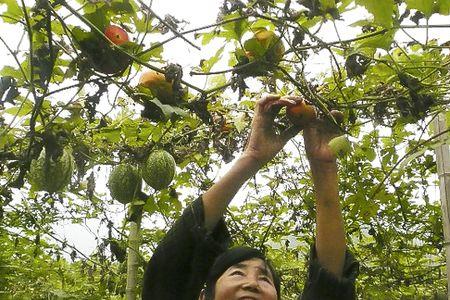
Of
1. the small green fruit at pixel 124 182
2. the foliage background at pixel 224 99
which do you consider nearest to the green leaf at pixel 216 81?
the foliage background at pixel 224 99

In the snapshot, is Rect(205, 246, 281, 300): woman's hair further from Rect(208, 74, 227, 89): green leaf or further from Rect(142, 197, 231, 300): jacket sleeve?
Rect(208, 74, 227, 89): green leaf

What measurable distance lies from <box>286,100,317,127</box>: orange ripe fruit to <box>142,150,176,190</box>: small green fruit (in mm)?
838

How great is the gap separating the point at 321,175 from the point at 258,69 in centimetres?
56

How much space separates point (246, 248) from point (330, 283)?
0.36 meters

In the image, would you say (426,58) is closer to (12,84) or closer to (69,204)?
(12,84)

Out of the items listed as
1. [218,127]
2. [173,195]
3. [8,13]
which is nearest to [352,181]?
[173,195]

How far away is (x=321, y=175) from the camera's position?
91.6 inches

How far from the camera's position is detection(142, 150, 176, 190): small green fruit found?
283 centimetres

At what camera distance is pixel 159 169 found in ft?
9.27

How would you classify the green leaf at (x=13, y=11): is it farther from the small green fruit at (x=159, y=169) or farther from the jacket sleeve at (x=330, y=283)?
the jacket sleeve at (x=330, y=283)

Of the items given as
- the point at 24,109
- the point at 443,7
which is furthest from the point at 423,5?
the point at 24,109

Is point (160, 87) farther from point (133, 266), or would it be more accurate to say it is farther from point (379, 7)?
point (133, 266)

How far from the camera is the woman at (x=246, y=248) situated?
2201mm

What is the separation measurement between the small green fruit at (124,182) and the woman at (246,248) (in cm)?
81
